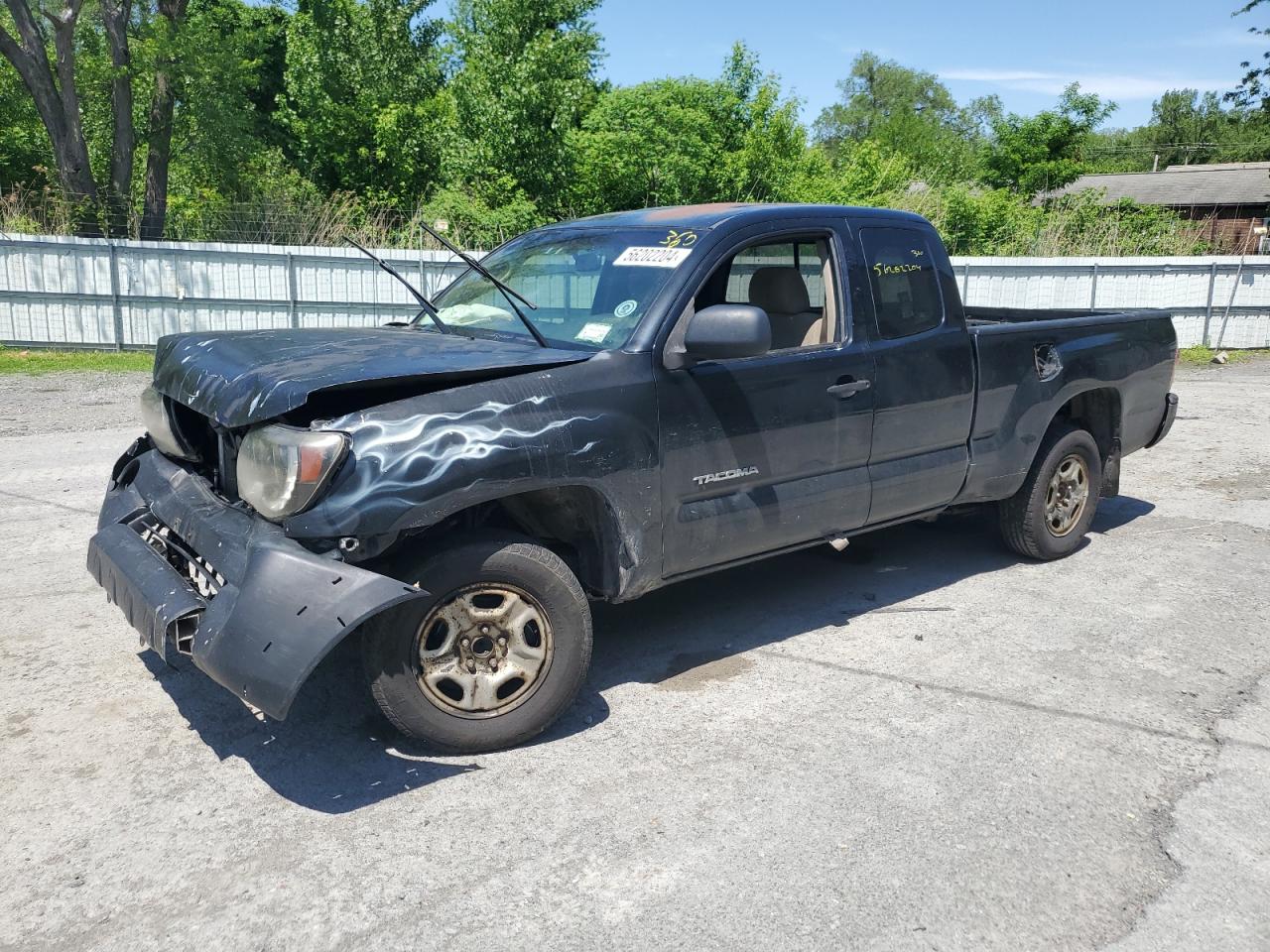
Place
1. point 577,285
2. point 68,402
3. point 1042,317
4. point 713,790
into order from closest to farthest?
point 713,790
point 577,285
point 1042,317
point 68,402

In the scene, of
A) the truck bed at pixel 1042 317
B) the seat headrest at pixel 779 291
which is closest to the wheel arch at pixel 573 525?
the seat headrest at pixel 779 291

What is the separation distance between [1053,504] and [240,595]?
4641mm

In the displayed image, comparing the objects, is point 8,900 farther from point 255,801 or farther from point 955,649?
point 955,649

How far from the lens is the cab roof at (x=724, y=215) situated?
4555mm

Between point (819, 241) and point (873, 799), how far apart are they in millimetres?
2568

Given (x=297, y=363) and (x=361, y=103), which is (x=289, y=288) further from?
(x=297, y=363)

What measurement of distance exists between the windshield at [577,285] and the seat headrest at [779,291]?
670 millimetres

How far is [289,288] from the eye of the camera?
17.1m

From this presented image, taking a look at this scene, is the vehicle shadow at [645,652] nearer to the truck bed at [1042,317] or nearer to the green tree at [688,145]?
the truck bed at [1042,317]

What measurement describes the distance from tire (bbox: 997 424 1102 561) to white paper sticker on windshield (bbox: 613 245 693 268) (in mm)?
2741

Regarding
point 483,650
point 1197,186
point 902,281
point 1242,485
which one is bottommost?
point 1242,485

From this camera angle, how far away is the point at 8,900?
2.89m

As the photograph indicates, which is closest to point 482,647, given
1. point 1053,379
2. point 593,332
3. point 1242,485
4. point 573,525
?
point 573,525

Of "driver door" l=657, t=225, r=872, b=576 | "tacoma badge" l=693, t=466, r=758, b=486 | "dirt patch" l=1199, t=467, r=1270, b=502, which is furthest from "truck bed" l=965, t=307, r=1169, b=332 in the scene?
"dirt patch" l=1199, t=467, r=1270, b=502
